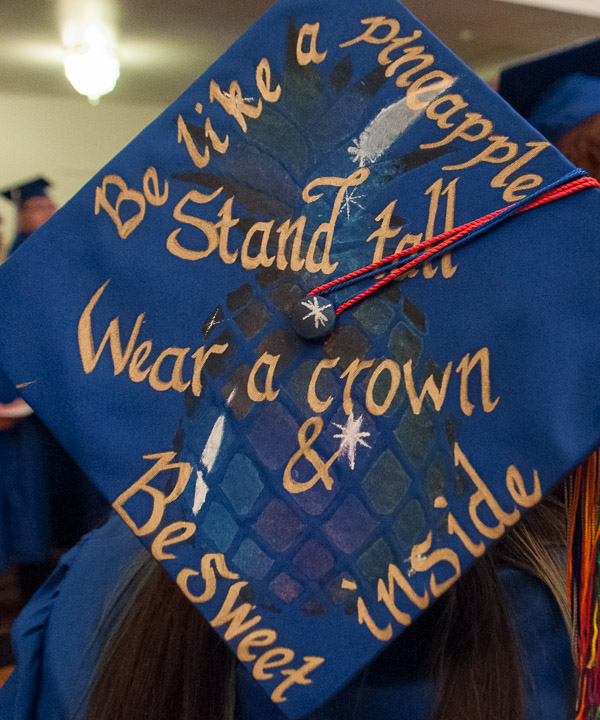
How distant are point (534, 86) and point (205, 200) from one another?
0.60 metres

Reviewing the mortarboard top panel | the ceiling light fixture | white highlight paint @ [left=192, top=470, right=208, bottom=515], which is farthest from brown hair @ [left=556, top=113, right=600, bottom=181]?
the ceiling light fixture

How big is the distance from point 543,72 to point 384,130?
1.71ft

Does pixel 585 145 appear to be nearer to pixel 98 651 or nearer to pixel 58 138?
pixel 98 651

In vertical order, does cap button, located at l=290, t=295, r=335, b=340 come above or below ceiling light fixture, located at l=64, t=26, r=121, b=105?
below

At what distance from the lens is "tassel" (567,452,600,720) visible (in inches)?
18.6

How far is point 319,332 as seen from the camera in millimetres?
469

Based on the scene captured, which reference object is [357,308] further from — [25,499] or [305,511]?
[25,499]

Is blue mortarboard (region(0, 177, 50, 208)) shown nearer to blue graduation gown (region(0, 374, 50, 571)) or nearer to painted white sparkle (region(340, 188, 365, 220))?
blue graduation gown (region(0, 374, 50, 571))

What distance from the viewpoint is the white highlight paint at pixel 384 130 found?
474mm

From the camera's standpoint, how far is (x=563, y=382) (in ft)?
1.39

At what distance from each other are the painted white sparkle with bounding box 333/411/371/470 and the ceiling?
3.19m

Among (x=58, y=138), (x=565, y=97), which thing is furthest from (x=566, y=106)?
(x=58, y=138)

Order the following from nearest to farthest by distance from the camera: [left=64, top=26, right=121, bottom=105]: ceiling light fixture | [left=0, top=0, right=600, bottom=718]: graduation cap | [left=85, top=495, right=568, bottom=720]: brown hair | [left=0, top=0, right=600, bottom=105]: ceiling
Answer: [left=0, top=0, right=600, bottom=718]: graduation cap
[left=85, top=495, right=568, bottom=720]: brown hair
[left=0, top=0, right=600, bottom=105]: ceiling
[left=64, top=26, right=121, bottom=105]: ceiling light fixture

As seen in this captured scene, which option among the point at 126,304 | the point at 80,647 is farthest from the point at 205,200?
the point at 80,647
